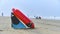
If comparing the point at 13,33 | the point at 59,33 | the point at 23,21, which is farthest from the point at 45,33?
the point at 23,21

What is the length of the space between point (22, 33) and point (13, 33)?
49 centimetres

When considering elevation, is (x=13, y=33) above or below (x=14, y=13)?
below

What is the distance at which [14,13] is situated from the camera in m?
17.8

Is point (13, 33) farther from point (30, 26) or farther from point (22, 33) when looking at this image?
point (30, 26)

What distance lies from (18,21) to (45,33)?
3.71 meters

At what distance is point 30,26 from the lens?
17.7 metres

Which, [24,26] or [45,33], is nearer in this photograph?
[45,33]

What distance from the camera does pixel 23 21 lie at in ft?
57.5

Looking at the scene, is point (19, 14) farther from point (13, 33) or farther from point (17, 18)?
point (13, 33)

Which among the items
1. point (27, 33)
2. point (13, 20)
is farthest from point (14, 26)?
point (27, 33)

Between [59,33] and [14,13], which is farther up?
[14,13]

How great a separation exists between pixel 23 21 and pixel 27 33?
327cm

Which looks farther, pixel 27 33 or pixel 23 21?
pixel 23 21

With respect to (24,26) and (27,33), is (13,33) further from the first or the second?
(24,26)
